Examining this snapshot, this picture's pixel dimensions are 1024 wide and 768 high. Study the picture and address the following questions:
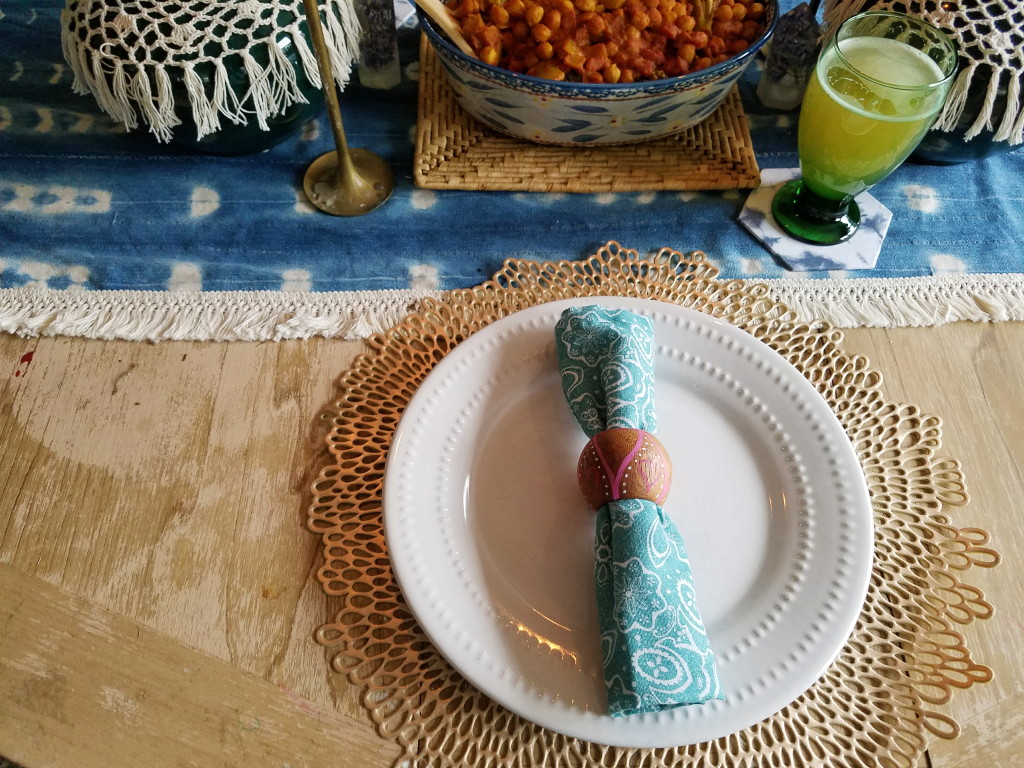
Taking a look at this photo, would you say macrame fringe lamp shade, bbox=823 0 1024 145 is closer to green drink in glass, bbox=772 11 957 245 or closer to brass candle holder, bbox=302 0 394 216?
green drink in glass, bbox=772 11 957 245

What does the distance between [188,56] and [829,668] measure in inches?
31.1

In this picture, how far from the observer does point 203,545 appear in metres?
0.60

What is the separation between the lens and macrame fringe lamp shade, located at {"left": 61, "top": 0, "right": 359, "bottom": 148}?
73 centimetres

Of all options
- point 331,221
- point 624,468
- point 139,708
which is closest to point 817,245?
point 624,468

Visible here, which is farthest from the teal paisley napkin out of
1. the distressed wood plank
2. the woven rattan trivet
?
the woven rattan trivet

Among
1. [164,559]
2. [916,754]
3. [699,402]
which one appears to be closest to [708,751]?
[916,754]

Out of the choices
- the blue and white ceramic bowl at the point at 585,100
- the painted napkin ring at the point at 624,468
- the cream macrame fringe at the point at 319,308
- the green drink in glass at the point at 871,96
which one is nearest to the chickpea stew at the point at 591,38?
the blue and white ceramic bowl at the point at 585,100

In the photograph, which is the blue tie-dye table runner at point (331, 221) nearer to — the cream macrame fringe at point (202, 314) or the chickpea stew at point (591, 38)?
the cream macrame fringe at point (202, 314)

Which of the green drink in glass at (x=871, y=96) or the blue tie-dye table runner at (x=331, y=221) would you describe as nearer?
the green drink in glass at (x=871, y=96)

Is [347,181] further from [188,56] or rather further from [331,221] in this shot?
[188,56]

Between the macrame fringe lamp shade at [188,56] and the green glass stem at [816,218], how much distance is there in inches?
21.1

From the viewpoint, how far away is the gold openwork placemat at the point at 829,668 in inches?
20.0

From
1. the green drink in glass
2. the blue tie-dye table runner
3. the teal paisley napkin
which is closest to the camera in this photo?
the teal paisley napkin

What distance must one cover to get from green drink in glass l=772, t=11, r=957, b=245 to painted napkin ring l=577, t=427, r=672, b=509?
1.24 feet
